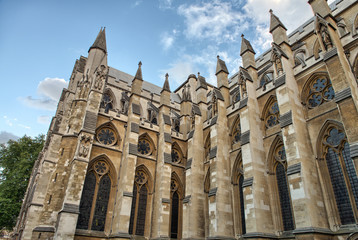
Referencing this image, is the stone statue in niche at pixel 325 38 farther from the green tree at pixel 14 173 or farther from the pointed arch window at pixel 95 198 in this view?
the green tree at pixel 14 173

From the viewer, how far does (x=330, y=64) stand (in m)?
12.0

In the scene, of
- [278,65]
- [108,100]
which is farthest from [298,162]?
[108,100]

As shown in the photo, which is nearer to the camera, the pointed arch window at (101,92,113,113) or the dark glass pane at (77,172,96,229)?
the dark glass pane at (77,172,96,229)

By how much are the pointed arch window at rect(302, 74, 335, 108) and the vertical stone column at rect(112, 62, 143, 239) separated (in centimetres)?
1113

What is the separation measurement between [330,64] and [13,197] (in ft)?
89.7

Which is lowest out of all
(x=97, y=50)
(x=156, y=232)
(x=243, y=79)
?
(x=156, y=232)

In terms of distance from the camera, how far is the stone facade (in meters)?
11.4

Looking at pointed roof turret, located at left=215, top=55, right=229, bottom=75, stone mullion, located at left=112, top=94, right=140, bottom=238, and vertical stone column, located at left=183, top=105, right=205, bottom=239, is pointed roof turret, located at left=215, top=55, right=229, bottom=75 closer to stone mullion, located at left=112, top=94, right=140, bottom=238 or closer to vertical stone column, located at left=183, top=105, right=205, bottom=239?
vertical stone column, located at left=183, top=105, right=205, bottom=239

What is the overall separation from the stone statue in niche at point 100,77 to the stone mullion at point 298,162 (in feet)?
39.6

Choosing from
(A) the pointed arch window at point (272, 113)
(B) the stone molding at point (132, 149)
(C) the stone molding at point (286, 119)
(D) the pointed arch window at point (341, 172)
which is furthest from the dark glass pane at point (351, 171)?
(B) the stone molding at point (132, 149)

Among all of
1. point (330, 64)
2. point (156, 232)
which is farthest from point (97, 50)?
point (330, 64)

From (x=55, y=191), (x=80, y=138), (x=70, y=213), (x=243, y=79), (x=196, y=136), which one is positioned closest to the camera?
(x=70, y=213)

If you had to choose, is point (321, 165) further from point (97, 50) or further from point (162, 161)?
point (97, 50)

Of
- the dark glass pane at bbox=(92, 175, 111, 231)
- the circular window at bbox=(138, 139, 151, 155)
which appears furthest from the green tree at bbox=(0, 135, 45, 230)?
the circular window at bbox=(138, 139, 151, 155)
